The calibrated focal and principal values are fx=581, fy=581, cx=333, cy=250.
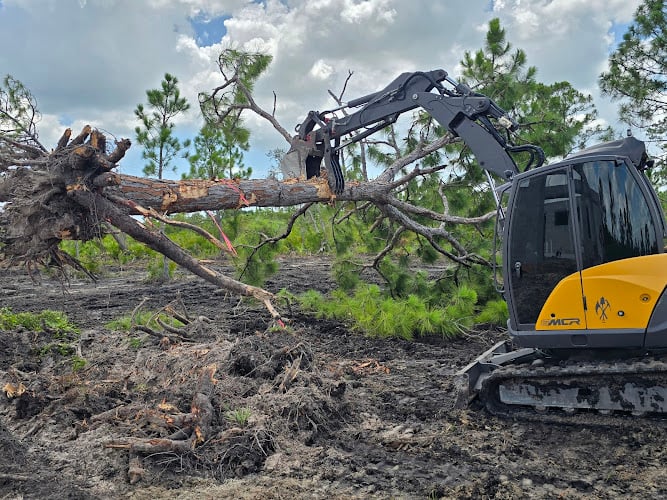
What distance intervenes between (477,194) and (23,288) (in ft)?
31.8

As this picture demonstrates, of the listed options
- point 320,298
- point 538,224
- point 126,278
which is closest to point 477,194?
point 320,298

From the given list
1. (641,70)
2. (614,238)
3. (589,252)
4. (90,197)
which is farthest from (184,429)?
(641,70)

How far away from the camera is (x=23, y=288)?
41.0ft

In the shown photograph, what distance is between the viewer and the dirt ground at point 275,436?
3.52 m

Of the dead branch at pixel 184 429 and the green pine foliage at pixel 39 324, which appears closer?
the dead branch at pixel 184 429

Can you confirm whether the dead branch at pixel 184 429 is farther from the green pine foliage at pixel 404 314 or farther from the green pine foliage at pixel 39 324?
the green pine foliage at pixel 39 324

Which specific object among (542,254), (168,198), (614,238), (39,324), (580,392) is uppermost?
(168,198)

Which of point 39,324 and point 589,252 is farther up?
point 589,252

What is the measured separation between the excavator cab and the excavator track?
21 centimetres

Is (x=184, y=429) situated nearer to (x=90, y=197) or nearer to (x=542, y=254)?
(x=90, y=197)

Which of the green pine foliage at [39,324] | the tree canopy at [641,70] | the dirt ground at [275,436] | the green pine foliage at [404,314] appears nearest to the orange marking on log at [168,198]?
the dirt ground at [275,436]

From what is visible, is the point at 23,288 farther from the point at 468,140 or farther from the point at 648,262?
the point at 648,262

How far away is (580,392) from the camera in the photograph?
14.4 feet

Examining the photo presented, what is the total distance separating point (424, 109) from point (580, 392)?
335 centimetres
